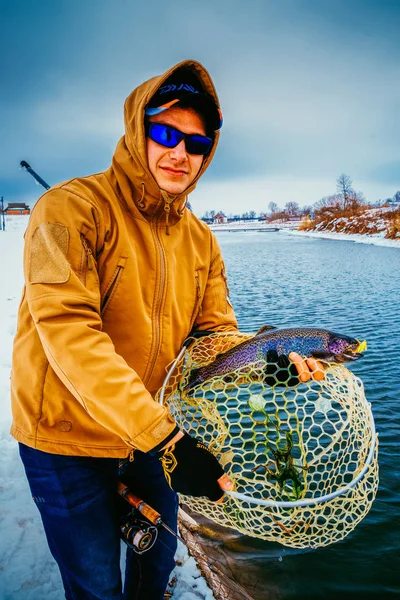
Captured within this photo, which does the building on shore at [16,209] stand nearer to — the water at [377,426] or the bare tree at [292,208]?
the water at [377,426]

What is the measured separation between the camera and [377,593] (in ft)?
12.3

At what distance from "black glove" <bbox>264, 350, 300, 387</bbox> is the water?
7.42 feet

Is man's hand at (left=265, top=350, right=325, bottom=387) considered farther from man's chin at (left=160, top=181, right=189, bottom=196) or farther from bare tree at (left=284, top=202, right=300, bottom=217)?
bare tree at (left=284, top=202, right=300, bottom=217)

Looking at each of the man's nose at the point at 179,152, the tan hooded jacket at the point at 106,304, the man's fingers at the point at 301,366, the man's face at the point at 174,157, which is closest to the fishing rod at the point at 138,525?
the tan hooded jacket at the point at 106,304

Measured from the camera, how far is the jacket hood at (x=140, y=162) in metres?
2.04

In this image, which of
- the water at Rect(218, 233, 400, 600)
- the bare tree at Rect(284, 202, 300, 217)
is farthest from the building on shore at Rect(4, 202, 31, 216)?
the bare tree at Rect(284, 202, 300, 217)

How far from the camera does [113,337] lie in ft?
7.04

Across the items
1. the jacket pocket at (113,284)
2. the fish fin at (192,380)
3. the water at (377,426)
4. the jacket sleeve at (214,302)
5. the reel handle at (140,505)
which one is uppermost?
the jacket pocket at (113,284)

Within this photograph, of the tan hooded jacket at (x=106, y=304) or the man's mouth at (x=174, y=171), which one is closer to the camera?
the tan hooded jacket at (x=106, y=304)

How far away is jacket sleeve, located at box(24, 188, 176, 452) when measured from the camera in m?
1.67

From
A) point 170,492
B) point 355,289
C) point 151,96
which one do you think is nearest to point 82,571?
point 170,492

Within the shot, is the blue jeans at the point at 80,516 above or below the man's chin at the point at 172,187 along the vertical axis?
below

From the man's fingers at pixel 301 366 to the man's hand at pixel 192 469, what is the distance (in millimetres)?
766

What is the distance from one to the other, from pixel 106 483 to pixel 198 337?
104 centimetres
